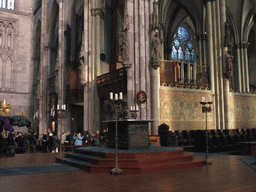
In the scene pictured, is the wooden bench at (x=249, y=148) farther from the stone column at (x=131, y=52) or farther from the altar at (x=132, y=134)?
the stone column at (x=131, y=52)

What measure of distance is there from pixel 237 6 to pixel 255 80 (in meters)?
10.0

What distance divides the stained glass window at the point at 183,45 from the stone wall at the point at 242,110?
13843mm

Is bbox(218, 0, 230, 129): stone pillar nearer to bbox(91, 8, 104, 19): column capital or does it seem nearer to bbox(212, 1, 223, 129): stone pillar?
bbox(212, 1, 223, 129): stone pillar

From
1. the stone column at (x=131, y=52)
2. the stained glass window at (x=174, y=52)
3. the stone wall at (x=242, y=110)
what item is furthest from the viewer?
the stained glass window at (x=174, y=52)

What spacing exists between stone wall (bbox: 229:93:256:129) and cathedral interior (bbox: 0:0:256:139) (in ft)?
0.24

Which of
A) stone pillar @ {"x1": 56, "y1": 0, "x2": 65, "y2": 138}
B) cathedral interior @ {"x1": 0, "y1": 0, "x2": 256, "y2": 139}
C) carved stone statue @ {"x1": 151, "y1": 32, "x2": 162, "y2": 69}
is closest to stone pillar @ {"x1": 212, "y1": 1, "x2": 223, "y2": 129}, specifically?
cathedral interior @ {"x1": 0, "y1": 0, "x2": 256, "y2": 139}

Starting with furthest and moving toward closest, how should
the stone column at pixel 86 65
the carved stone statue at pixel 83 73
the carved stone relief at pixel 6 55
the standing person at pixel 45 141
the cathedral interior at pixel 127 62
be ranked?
1. the carved stone relief at pixel 6 55
2. the carved stone statue at pixel 83 73
3. the stone column at pixel 86 65
4. the standing person at pixel 45 141
5. the cathedral interior at pixel 127 62

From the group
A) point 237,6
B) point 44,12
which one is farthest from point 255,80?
point 44,12

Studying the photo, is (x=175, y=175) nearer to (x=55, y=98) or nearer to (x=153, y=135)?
(x=153, y=135)

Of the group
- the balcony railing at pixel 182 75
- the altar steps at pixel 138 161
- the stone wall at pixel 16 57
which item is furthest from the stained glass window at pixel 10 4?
the altar steps at pixel 138 161

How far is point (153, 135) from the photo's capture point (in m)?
15.2

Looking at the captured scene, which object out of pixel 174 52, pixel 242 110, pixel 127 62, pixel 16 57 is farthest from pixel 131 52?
pixel 16 57

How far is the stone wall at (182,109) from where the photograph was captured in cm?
1767

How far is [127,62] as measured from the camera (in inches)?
641
